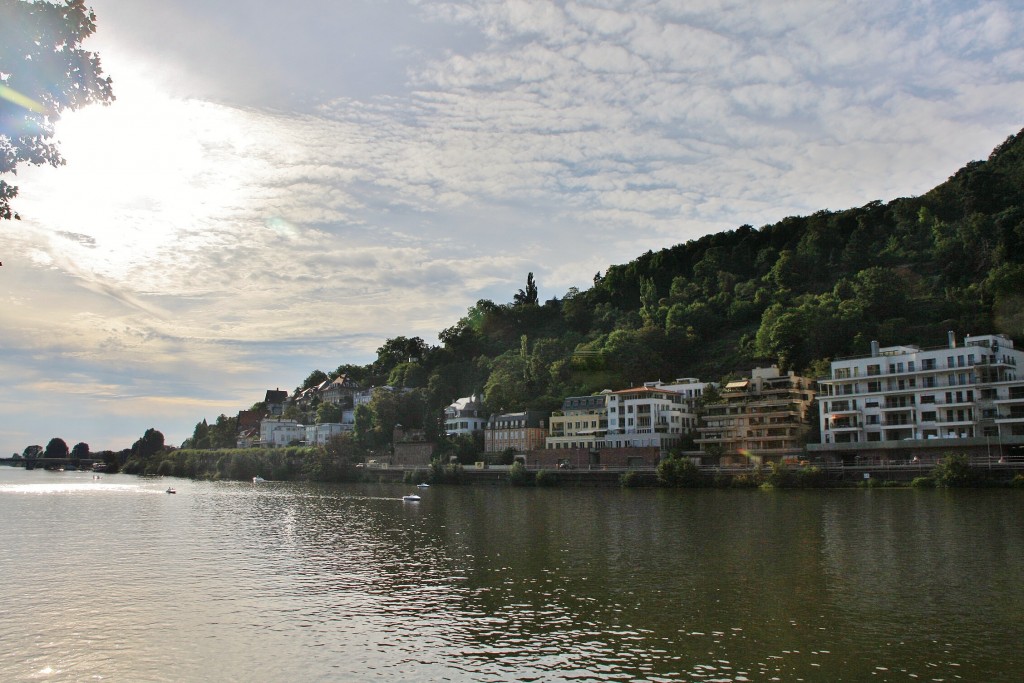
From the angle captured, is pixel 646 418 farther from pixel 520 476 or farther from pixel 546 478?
pixel 520 476

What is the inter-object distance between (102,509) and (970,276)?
132 m

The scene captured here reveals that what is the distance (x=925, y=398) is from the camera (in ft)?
303

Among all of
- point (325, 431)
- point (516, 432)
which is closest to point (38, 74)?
point (516, 432)

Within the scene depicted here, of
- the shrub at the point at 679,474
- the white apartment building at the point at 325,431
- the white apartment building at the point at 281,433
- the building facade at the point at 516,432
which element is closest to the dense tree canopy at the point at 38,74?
the shrub at the point at 679,474

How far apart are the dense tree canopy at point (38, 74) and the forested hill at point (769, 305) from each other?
350 ft

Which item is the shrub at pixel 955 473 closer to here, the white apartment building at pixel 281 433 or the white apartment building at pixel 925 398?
the white apartment building at pixel 925 398

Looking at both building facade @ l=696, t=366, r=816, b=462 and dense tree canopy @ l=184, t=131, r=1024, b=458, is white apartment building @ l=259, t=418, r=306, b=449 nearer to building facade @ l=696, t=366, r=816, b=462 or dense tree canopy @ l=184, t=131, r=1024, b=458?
dense tree canopy @ l=184, t=131, r=1024, b=458

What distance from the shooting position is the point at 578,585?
34656 mm

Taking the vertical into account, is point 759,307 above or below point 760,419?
above

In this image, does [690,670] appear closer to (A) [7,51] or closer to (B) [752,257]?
(A) [7,51]

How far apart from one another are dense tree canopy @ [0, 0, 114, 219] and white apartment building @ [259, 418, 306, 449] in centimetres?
17906

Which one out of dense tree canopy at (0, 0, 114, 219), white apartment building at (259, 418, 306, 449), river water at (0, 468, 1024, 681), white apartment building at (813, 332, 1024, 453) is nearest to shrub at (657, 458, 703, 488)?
white apartment building at (813, 332, 1024, 453)

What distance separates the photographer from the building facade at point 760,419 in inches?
3967

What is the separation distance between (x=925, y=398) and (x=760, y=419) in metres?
19.8
